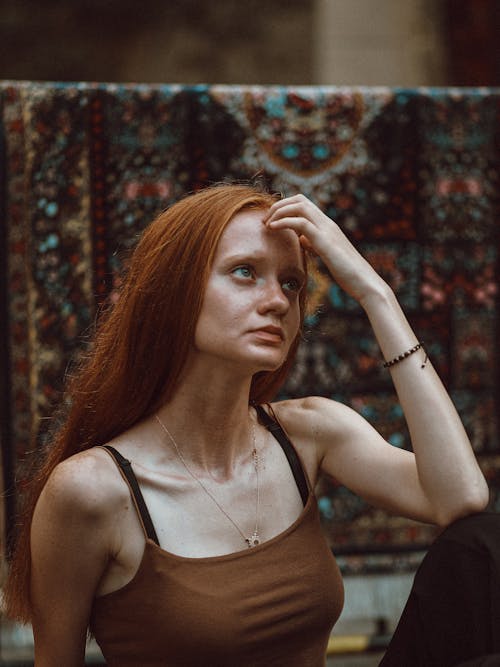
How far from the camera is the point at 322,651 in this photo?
1726 millimetres

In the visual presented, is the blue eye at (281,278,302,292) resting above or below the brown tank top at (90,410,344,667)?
above

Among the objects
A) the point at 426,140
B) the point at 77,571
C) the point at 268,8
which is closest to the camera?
the point at 77,571

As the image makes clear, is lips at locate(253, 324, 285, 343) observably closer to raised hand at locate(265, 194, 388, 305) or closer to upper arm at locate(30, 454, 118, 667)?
raised hand at locate(265, 194, 388, 305)

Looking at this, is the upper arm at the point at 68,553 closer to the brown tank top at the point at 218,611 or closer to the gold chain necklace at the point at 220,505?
the brown tank top at the point at 218,611

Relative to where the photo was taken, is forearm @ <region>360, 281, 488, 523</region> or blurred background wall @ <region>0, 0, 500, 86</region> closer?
forearm @ <region>360, 281, 488, 523</region>

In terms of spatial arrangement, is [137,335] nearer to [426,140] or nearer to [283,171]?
[283,171]

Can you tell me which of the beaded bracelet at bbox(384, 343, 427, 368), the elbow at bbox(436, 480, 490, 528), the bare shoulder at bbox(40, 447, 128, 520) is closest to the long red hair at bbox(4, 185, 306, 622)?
the bare shoulder at bbox(40, 447, 128, 520)

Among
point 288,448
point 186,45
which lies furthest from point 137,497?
point 186,45

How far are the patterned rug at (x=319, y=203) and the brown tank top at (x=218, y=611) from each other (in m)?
1.18

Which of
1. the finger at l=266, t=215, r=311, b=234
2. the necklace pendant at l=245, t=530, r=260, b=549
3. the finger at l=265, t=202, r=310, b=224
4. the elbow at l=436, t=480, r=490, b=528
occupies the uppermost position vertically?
the finger at l=265, t=202, r=310, b=224

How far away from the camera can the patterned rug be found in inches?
109

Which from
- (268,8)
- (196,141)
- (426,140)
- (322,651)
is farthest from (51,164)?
(268,8)

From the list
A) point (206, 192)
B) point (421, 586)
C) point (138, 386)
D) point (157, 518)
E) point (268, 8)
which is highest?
point (268, 8)

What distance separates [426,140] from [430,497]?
1515mm
